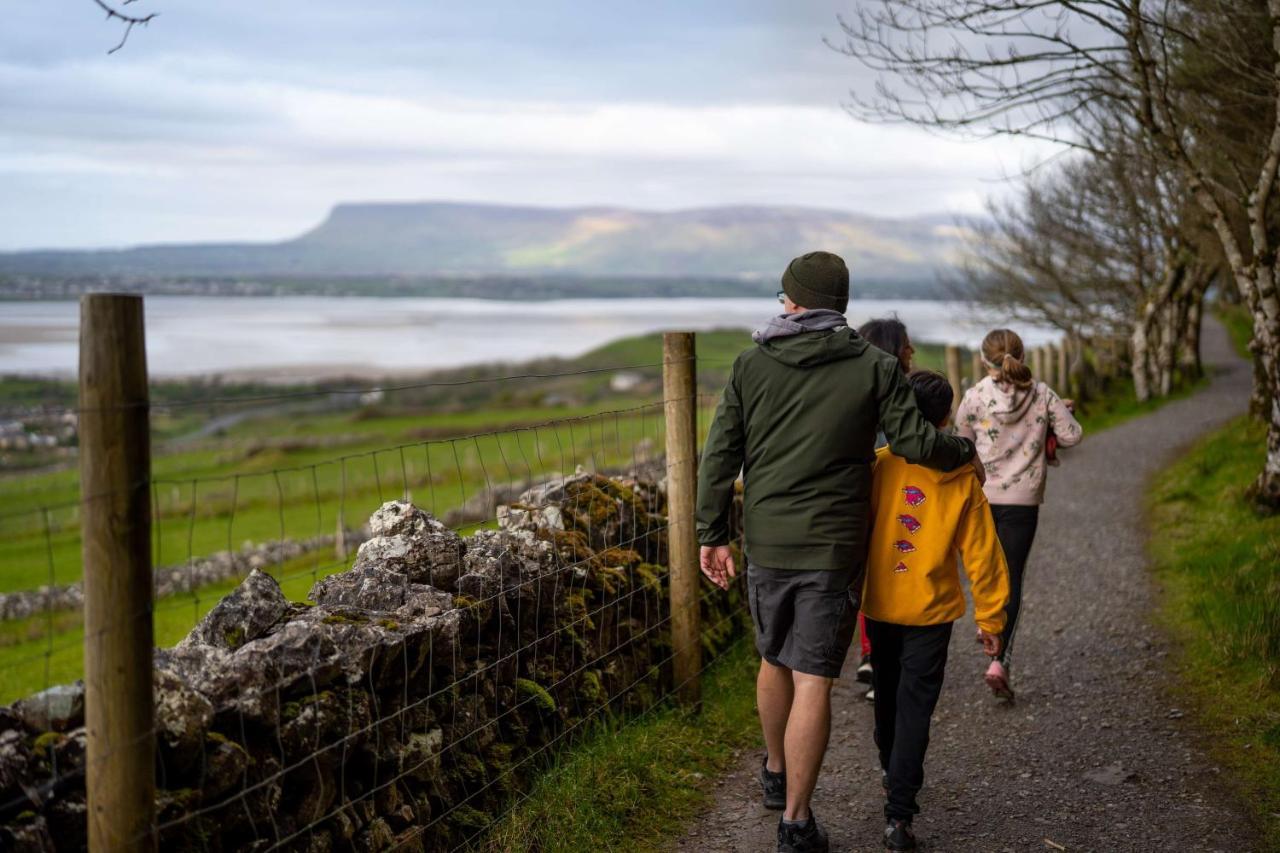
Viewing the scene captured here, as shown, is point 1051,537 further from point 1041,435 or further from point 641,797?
point 641,797

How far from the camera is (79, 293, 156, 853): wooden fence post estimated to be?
2.75m

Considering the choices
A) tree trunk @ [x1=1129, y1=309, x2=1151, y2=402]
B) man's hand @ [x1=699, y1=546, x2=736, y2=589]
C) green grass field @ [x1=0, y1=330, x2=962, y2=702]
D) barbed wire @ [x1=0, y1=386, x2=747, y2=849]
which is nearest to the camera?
barbed wire @ [x1=0, y1=386, x2=747, y2=849]

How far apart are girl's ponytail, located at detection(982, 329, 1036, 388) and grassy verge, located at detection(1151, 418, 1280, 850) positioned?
1.96m

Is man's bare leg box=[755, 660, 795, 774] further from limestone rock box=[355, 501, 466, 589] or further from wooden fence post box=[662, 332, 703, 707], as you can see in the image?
wooden fence post box=[662, 332, 703, 707]

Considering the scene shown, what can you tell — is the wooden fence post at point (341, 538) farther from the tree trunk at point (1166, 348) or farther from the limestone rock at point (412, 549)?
the tree trunk at point (1166, 348)

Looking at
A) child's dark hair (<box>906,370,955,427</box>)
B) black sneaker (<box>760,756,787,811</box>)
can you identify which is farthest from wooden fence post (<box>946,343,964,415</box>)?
black sneaker (<box>760,756,787,811</box>)

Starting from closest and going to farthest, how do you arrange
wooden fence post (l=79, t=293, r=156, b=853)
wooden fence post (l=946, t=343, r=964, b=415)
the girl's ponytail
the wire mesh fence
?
wooden fence post (l=79, t=293, r=156, b=853) → the wire mesh fence → the girl's ponytail → wooden fence post (l=946, t=343, r=964, b=415)

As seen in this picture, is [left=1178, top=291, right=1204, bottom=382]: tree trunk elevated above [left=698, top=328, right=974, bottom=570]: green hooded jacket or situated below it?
below

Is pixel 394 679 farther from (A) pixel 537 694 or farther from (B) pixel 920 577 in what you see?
(B) pixel 920 577

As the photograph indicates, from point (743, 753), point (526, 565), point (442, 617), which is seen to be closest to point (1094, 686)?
point (743, 753)

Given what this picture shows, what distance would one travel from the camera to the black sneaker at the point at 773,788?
479 cm

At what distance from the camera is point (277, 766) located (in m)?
3.53

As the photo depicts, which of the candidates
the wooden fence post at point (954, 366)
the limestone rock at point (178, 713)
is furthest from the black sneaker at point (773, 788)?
the wooden fence post at point (954, 366)

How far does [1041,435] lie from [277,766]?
13.0ft
